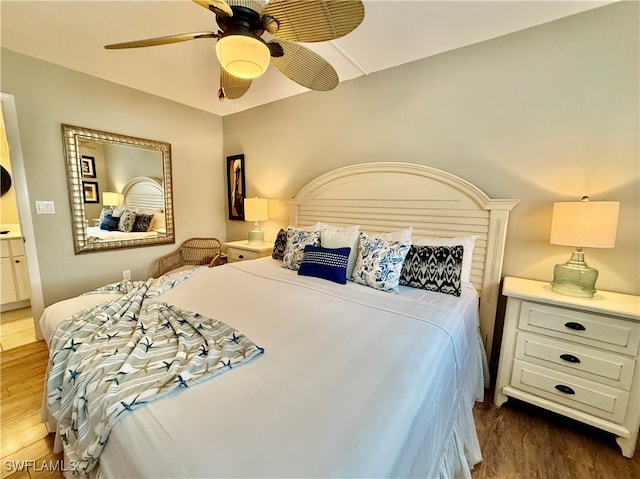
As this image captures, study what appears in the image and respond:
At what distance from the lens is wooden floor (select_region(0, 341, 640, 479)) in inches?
53.8

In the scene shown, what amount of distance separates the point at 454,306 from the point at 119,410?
160cm

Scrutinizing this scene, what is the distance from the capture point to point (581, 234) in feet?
5.02

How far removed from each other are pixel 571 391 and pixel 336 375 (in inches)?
61.3

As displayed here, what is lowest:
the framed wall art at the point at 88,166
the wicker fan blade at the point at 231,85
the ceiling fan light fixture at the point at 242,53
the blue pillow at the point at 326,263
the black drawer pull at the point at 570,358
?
the black drawer pull at the point at 570,358

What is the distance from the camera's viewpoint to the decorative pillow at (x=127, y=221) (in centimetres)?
310

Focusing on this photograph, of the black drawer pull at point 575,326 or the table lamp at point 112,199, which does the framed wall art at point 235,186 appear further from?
the black drawer pull at point 575,326

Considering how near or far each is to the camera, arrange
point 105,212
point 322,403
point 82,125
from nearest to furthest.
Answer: point 322,403
point 82,125
point 105,212

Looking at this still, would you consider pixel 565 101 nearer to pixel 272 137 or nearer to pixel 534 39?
pixel 534 39

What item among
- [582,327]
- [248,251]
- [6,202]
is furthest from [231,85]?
[6,202]

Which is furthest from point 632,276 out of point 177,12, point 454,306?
point 177,12

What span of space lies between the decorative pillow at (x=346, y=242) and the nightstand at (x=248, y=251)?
3.61ft

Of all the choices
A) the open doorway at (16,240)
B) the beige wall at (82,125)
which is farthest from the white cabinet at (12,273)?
the beige wall at (82,125)

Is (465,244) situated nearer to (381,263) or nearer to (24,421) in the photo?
(381,263)

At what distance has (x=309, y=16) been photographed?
3.94 feet
